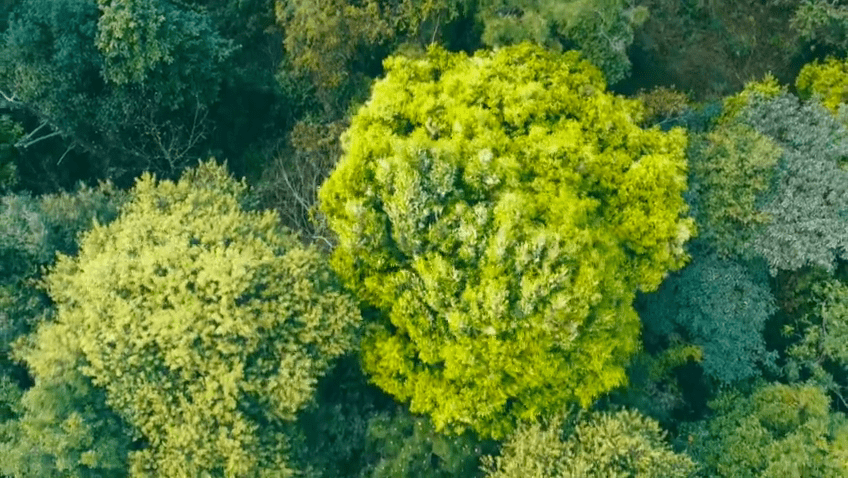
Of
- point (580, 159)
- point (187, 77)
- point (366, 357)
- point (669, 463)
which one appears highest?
point (580, 159)

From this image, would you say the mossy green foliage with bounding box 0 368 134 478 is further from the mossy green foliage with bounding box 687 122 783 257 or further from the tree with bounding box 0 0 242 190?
the mossy green foliage with bounding box 687 122 783 257

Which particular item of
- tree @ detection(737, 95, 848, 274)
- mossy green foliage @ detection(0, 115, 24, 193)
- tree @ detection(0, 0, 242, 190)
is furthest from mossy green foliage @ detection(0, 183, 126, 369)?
tree @ detection(737, 95, 848, 274)

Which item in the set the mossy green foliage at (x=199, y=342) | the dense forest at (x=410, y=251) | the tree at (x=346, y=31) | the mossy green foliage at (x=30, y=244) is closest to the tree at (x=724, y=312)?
the dense forest at (x=410, y=251)

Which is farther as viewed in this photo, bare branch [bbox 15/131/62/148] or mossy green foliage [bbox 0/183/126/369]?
bare branch [bbox 15/131/62/148]

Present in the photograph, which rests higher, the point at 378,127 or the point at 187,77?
the point at 378,127

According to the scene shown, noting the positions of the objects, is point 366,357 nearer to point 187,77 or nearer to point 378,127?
point 378,127

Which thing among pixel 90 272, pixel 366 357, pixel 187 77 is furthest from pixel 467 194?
pixel 187 77
